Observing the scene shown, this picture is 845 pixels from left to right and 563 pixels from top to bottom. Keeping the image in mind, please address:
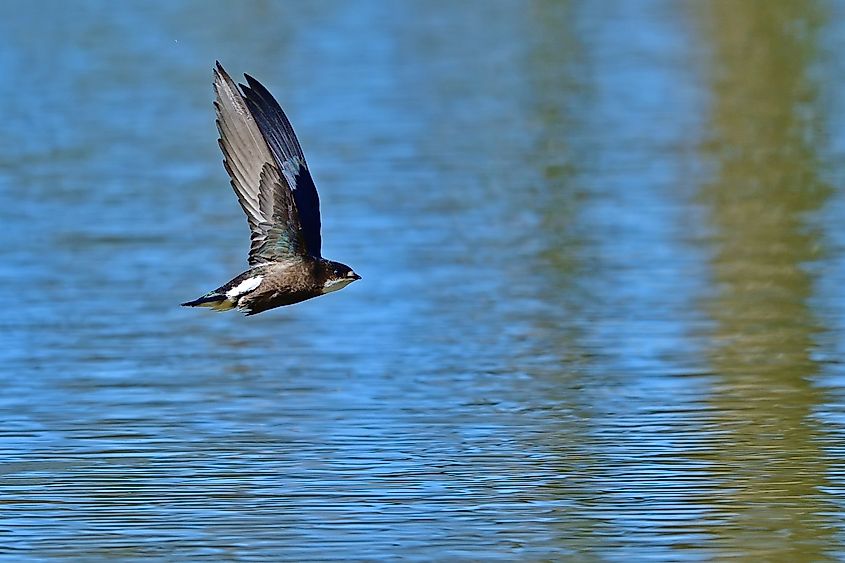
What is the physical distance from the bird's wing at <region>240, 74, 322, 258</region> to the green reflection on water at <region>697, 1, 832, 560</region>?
174cm

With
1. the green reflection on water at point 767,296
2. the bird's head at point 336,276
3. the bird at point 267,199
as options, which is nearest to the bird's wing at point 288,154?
the bird at point 267,199

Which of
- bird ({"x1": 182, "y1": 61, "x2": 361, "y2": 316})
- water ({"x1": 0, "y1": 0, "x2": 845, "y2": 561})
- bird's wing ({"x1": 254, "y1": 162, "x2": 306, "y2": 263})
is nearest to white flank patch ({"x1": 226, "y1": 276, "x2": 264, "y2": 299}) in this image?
bird ({"x1": 182, "y1": 61, "x2": 361, "y2": 316})

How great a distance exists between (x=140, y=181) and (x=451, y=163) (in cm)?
263

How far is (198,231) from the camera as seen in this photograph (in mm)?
14344

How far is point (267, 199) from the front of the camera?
7.49 meters

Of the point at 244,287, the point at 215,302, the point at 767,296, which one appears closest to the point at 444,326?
the point at 767,296

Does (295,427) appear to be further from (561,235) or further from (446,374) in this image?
(561,235)

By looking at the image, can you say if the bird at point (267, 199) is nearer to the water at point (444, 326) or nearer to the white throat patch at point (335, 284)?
the white throat patch at point (335, 284)

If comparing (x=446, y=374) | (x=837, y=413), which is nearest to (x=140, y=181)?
(x=446, y=374)

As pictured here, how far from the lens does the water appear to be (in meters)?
7.47

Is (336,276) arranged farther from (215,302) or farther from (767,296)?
(767,296)

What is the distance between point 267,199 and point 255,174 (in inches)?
4.0

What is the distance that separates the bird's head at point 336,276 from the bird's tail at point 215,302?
1.07ft

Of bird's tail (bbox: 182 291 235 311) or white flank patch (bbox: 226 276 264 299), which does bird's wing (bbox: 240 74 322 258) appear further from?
bird's tail (bbox: 182 291 235 311)
